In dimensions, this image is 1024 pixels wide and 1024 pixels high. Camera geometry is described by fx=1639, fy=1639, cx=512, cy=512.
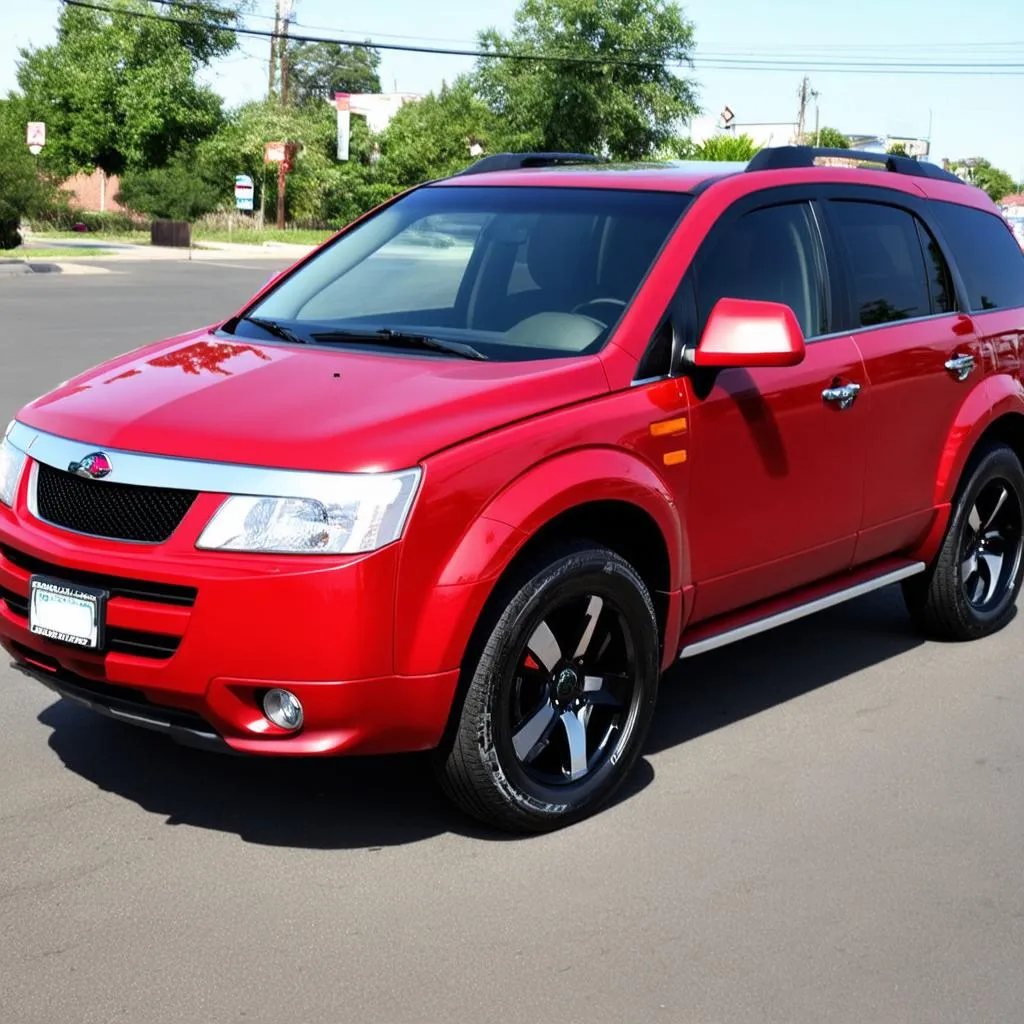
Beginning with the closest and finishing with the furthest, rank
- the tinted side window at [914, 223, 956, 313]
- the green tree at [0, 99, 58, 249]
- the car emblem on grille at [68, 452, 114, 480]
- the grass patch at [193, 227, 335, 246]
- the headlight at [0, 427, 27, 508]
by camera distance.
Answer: the car emblem on grille at [68, 452, 114, 480] → the headlight at [0, 427, 27, 508] → the tinted side window at [914, 223, 956, 313] → the green tree at [0, 99, 58, 249] → the grass patch at [193, 227, 335, 246]

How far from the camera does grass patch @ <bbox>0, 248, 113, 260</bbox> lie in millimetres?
35213

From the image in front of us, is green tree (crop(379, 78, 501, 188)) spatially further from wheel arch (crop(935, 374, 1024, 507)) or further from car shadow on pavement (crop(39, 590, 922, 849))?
car shadow on pavement (crop(39, 590, 922, 849))

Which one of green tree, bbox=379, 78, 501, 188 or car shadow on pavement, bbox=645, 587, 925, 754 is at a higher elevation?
green tree, bbox=379, 78, 501, 188

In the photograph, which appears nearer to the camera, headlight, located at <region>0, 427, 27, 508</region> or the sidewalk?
headlight, located at <region>0, 427, 27, 508</region>

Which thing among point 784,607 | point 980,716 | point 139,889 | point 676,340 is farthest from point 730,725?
point 139,889

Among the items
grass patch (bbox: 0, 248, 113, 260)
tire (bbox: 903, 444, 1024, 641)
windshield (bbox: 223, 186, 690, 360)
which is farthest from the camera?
grass patch (bbox: 0, 248, 113, 260)

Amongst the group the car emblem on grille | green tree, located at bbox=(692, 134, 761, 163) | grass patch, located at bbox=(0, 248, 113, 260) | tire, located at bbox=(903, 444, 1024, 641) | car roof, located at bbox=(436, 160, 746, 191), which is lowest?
grass patch, located at bbox=(0, 248, 113, 260)

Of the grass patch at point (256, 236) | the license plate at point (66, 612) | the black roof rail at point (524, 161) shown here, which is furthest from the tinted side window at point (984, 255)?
the grass patch at point (256, 236)

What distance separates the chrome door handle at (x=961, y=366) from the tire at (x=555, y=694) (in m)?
2.02

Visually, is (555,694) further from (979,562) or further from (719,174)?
(979,562)

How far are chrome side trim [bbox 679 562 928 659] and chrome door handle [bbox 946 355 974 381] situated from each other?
2.38 ft

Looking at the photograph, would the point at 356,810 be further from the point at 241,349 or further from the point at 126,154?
the point at 126,154

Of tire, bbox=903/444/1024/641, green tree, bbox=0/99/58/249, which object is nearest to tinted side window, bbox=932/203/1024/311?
tire, bbox=903/444/1024/641

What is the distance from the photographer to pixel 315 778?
490cm
